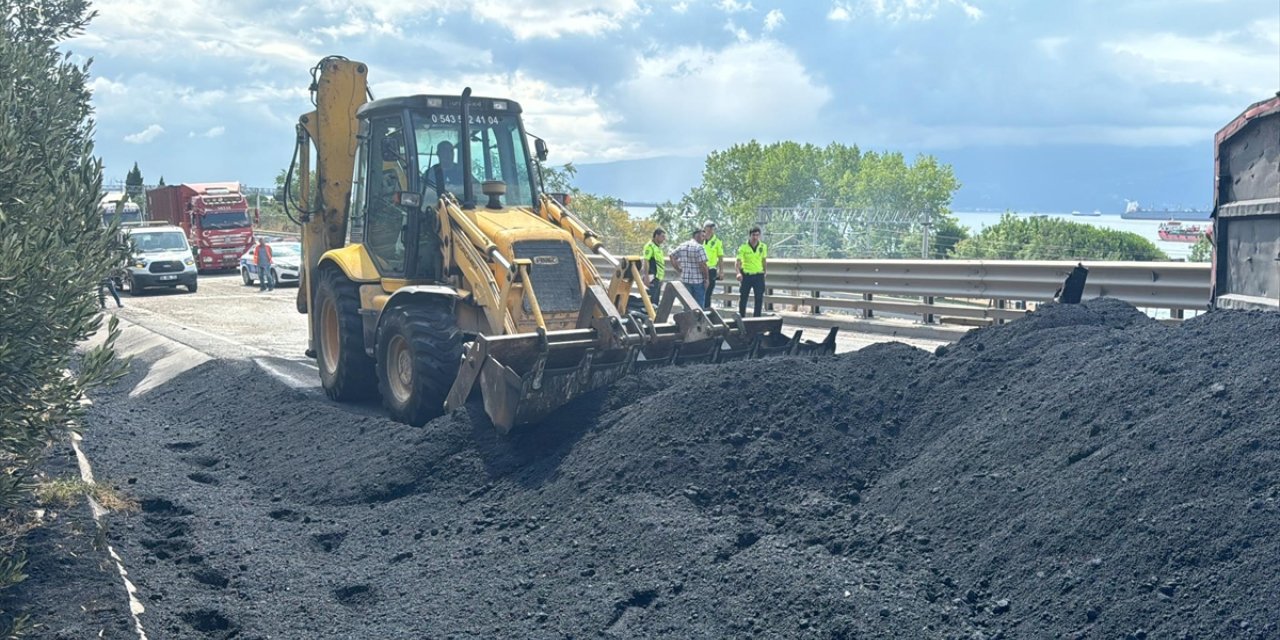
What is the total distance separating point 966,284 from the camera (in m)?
17.4

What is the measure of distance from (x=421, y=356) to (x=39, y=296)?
4224 mm

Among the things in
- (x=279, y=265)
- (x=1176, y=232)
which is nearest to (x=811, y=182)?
(x=1176, y=232)

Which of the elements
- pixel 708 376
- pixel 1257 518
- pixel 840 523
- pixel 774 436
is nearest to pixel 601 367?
pixel 708 376

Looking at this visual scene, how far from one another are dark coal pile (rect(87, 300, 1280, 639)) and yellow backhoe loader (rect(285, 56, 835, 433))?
482mm

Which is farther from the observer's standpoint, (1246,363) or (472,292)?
(472,292)

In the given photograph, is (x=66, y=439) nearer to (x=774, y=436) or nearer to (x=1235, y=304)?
(x=774, y=436)

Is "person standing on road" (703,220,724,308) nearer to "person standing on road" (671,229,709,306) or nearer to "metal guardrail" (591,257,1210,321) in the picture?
"person standing on road" (671,229,709,306)

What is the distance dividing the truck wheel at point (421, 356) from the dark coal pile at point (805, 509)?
1.61 ft

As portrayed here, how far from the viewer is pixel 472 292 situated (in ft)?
33.8

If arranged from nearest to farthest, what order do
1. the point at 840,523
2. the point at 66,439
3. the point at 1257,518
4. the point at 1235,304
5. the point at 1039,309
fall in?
1. the point at 1257,518
2. the point at 840,523
3. the point at 1235,304
4. the point at 1039,309
5. the point at 66,439

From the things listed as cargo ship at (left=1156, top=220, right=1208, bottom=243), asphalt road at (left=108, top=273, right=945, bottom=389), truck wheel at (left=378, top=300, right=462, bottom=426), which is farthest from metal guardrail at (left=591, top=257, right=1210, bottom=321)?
cargo ship at (left=1156, top=220, right=1208, bottom=243)

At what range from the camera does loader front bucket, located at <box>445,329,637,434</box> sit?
8.66 meters

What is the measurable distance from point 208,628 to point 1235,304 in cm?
671

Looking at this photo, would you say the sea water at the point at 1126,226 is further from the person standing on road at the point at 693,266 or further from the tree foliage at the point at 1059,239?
the person standing on road at the point at 693,266
